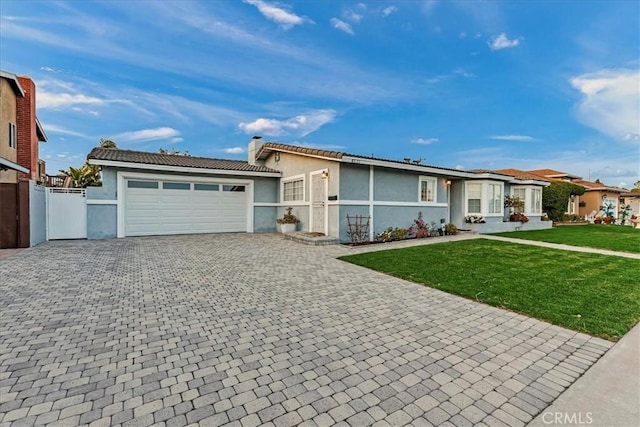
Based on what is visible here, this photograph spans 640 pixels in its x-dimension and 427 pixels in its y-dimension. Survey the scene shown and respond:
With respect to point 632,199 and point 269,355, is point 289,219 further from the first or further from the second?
point 632,199

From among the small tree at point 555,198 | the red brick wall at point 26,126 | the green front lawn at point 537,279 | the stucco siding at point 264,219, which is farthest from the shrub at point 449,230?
the red brick wall at point 26,126

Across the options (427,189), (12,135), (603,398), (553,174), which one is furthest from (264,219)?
(553,174)

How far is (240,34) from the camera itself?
1228 centimetres

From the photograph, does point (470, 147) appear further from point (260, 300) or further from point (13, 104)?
point (13, 104)

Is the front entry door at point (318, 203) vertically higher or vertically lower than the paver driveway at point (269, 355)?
higher

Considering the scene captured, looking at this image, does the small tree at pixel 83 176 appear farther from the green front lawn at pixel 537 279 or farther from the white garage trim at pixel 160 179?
the green front lawn at pixel 537 279

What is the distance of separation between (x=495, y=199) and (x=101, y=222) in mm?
18425

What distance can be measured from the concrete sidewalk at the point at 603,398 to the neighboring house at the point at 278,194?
8.45m

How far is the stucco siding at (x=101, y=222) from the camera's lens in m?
11.4

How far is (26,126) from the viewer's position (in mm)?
15578

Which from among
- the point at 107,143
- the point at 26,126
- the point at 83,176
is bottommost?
the point at 83,176

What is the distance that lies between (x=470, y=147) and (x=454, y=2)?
48.0 feet

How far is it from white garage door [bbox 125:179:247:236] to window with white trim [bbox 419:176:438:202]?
8224mm

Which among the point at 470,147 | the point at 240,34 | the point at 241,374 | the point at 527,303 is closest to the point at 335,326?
the point at 241,374
